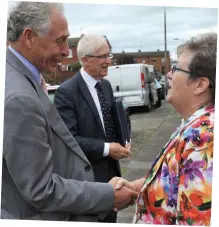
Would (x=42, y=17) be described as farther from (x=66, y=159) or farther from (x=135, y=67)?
(x=135, y=67)

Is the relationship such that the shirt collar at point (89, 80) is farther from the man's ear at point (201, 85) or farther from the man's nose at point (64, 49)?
the man's ear at point (201, 85)

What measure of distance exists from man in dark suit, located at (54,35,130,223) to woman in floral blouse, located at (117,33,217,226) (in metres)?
0.81

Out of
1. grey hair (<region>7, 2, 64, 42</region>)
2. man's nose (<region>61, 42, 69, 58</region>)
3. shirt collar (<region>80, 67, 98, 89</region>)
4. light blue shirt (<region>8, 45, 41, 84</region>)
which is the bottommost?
shirt collar (<region>80, 67, 98, 89</region>)

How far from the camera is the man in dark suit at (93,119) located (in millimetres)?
2779

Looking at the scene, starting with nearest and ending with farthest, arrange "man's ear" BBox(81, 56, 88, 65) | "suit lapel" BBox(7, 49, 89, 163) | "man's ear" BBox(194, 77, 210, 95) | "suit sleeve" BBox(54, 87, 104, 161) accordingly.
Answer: "suit lapel" BBox(7, 49, 89, 163) < "man's ear" BBox(194, 77, 210, 95) < "suit sleeve" BBox(54, 87, 104, 161) < "man's ear" BBox(81, 56, 88, 65)

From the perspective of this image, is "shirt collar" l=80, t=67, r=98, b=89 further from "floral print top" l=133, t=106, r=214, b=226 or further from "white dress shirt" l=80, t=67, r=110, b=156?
"floral print top" l=133, t=106, r=214, b=226

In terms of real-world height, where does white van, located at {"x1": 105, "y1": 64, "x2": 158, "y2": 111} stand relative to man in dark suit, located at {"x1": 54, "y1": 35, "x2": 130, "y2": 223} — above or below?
below

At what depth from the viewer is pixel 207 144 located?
1.52 metres

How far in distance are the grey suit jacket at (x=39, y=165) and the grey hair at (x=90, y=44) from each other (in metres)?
1.46

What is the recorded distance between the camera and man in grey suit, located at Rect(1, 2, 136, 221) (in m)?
1.50

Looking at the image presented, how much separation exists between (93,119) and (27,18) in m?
1.28

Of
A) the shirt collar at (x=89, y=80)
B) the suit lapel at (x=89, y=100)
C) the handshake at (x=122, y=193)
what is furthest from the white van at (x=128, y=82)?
the handshake at (x=122, y=193)

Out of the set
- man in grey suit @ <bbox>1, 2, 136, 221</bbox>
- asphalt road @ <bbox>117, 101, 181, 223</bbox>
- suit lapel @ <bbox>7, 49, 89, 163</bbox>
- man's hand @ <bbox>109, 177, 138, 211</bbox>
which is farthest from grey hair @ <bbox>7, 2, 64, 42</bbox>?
asphalt road @ <bbox>117, 101, 181, 223</bbox>

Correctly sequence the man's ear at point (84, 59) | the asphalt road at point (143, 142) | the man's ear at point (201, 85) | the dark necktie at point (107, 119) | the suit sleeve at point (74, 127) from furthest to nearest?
the asphalt road at point (143, 142), the man's ear at point (84, 59), the dark necktie at point (107, 119), the suit sleeve at point (74, 127), the man's ear at point (201, 85)
